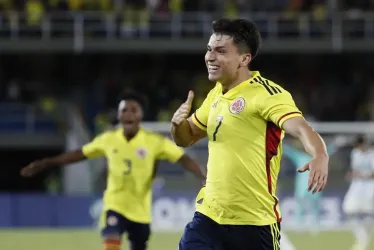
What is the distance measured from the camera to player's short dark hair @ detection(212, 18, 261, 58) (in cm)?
728

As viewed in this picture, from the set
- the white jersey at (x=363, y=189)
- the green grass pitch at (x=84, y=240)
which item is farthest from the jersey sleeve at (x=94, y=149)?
the white jersey at (x=363, y=189)

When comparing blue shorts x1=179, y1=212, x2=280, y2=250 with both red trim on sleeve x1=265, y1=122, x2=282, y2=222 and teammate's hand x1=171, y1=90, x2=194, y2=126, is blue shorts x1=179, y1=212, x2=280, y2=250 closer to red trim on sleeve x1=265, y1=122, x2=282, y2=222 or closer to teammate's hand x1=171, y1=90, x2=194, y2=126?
red trim on sleeve x1=265, y1=122, x2=282, y2=222

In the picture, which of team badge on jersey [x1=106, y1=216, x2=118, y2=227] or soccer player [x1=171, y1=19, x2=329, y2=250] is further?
team badge on jersey [x1=106, y1=216, x2=118, y2=227]

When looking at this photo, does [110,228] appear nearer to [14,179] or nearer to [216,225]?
[216,225]

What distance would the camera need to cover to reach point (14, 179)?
3478cm

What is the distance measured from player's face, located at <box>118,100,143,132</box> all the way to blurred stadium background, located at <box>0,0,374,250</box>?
14.5 m

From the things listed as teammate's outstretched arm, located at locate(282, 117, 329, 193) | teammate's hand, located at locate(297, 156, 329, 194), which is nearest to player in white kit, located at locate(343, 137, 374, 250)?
teammate's outstretched arm, located at locate(282, 117, 329, 193)

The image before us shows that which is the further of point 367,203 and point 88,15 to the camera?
point 88,15

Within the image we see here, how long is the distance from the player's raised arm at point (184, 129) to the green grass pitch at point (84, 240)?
10.3m

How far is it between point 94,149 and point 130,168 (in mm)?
454

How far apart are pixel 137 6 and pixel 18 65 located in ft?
18.1

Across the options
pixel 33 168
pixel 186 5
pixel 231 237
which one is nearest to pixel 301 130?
pixel 231 237

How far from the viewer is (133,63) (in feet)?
121

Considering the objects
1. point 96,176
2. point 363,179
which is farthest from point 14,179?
point 363,179
